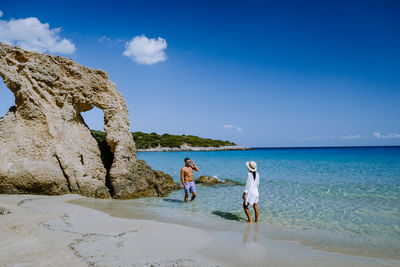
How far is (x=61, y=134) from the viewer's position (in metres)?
10.6

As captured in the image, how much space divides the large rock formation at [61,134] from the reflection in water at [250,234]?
5.93 meters

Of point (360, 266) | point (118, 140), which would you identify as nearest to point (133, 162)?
point (118, 140)

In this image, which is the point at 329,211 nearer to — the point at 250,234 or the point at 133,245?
the point at 250,234

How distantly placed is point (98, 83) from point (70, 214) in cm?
649

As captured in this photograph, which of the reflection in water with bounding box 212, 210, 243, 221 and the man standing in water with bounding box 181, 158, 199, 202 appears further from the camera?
the man standing in water with bounding box 181, 158, 199, 202

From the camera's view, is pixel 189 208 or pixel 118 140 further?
pixel 118 140

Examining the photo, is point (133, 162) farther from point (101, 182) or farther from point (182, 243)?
point (182, 243)

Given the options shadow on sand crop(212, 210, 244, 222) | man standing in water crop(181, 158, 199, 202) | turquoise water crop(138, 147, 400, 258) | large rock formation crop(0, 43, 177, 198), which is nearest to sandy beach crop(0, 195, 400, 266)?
shadow on sand crop(212, 210, 244, 222)

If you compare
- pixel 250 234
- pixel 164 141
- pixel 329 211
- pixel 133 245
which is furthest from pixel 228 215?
pixel 164 141

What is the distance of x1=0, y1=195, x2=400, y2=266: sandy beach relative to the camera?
4301 mm

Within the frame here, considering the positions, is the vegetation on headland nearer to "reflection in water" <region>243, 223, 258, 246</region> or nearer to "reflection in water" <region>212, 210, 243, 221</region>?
"reflection in water" <region>212, 210, 243, 221</region>

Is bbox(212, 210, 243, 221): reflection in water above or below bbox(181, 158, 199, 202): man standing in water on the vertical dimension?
below

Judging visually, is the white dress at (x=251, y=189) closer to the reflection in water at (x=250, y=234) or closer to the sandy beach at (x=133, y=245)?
the reflection in water at (x=250, y=234)

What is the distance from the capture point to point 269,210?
934 cm
